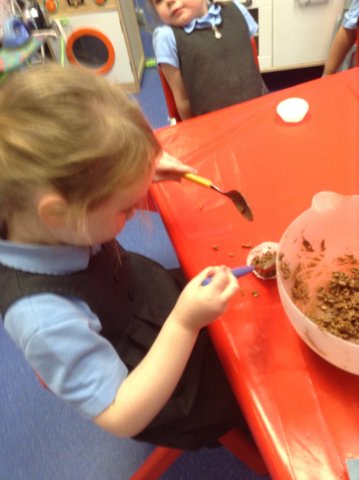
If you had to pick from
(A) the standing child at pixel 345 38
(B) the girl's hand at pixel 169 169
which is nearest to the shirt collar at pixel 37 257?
(B) the girl's hand at pixel 169 169

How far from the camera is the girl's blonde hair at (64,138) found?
1.42 ft

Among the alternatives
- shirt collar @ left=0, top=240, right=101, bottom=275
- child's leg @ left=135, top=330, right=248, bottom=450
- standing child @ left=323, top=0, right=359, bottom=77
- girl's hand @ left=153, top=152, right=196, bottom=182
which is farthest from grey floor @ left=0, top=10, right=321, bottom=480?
standing child @ left=323, top=0, right=359, bottom=77

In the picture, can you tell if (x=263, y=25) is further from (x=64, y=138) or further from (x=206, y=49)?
(x=64, y=138)

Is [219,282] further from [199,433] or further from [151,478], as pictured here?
[151,478]

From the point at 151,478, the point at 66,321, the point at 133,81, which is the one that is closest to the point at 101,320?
the point at 66,321

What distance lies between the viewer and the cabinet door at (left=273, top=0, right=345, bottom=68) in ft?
5.83

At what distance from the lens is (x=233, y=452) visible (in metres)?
0.77

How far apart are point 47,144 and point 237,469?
0.89 m

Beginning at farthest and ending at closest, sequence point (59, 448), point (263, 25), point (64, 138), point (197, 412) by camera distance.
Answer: point (263, 25) < point (59, 448) < point (197, 412) < point (64, 138)

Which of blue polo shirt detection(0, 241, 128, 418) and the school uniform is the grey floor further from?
blue polo shirt detection(0, 241, 128, 418)

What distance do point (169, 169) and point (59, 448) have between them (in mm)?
821

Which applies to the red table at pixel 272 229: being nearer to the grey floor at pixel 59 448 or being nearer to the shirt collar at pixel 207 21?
the grey floor at pixel 59 448

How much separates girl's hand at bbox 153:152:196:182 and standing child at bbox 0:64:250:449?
18 cm

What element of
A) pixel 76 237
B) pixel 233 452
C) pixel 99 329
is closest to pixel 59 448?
pixel 233 452
